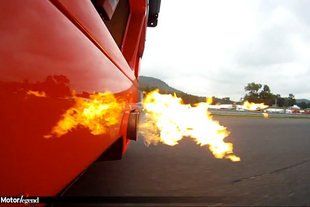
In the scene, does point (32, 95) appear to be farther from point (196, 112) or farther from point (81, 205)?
point (196, 112)

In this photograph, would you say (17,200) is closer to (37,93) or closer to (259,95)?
(37,93)

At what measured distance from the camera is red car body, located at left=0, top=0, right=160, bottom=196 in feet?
2.86

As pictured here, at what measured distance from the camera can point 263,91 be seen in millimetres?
107188

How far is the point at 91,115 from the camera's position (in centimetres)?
170

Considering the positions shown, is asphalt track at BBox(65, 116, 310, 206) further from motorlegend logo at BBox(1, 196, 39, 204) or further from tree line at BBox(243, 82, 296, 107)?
tree line at BBox(243, 82, 296, 107)

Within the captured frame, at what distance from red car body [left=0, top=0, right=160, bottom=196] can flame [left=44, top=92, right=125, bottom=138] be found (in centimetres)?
3

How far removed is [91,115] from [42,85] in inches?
26.0

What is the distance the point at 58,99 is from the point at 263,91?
111 metres

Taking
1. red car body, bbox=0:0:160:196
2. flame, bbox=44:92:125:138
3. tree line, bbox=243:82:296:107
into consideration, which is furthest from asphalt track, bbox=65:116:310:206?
tree line, bbox=243:82:296:107

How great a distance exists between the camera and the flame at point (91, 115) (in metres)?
1.29

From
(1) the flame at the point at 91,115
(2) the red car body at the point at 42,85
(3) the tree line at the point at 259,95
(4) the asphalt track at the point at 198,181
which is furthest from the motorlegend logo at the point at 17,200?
(3) the tree line at the point at 259,95

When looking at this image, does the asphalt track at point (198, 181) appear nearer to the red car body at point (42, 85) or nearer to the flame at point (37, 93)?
the red car body at point (42, 85)

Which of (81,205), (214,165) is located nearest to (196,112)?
(214,165)

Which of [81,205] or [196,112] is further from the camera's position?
[196,112]
